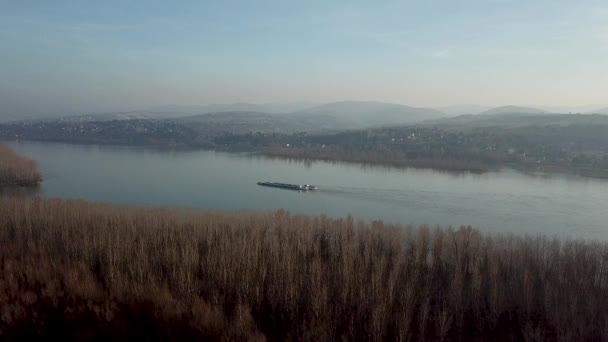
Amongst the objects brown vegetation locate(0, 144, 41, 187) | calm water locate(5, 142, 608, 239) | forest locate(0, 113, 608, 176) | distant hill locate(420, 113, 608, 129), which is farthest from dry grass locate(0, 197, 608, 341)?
distant hill locate(420, 113, 608, 129)

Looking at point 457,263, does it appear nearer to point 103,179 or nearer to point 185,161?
point 103,179

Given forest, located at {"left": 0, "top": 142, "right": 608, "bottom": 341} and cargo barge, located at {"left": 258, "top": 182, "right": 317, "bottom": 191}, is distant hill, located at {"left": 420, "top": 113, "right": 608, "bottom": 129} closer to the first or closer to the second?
cargo barge, located at {"left": 258, "top": 182, "right": 317, "bottom": 191}

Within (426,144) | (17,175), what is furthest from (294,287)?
(426,144)

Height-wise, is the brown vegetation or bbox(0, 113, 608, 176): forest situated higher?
bbox(0, 113, 608, 176): forest

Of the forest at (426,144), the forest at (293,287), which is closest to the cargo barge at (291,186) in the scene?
the forest at (426,144)

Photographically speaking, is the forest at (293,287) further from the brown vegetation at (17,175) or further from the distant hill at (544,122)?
the distant hill at (544,122)

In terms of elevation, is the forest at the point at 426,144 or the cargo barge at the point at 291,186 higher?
the forest at the point at 426,144
